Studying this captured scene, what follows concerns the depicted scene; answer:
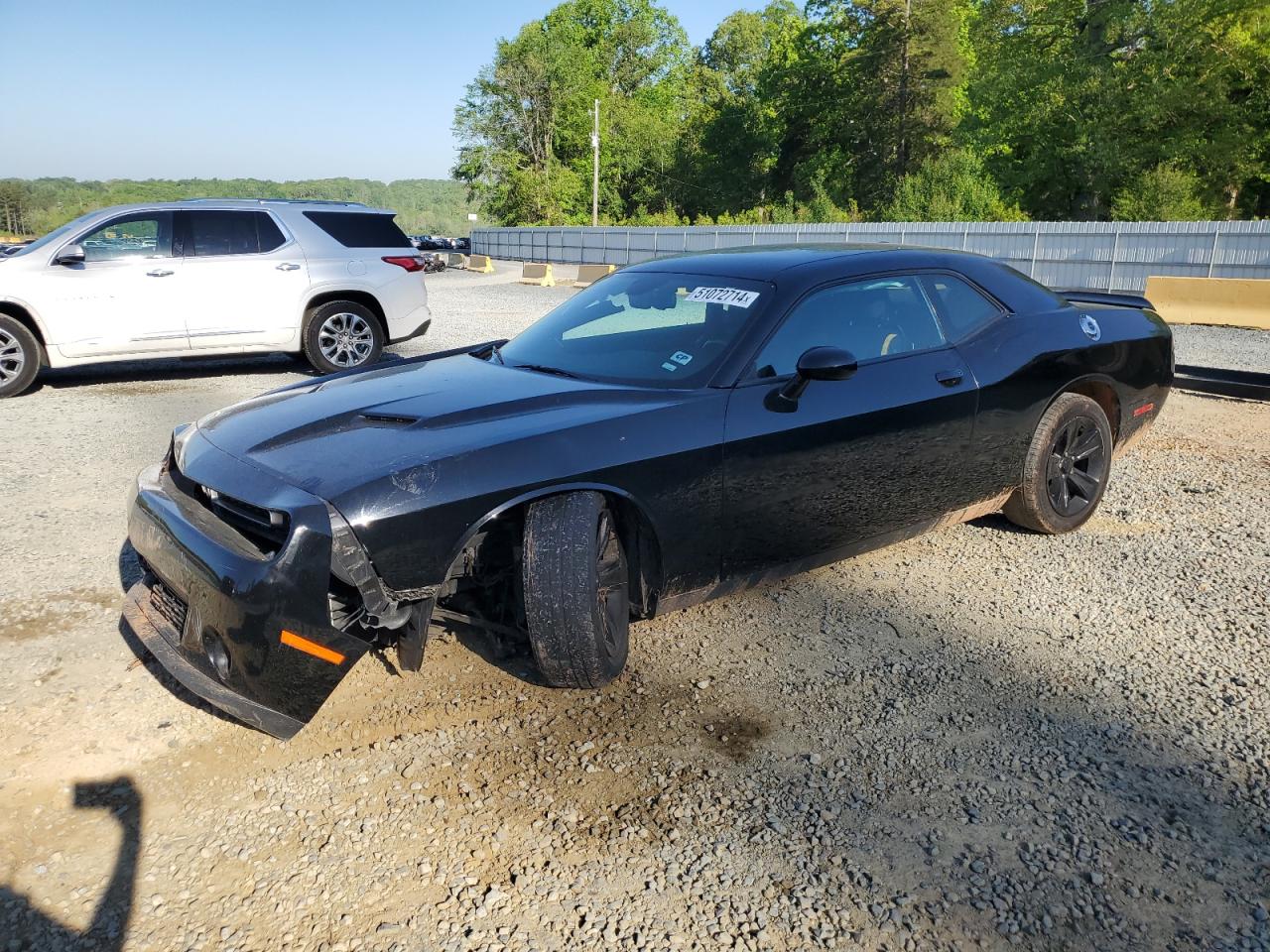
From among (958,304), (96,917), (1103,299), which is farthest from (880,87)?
(96,917)

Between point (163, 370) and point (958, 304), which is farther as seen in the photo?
point (163, 370)

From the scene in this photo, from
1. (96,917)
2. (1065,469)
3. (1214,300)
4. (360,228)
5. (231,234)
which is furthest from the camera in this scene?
(1214,300)

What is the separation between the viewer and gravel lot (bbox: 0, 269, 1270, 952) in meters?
2.20

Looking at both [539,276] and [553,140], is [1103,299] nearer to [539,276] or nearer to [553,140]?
[539,276]

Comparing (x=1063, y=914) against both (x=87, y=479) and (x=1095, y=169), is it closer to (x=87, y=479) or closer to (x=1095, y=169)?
(x=87, y=479)

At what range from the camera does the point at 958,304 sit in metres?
4.26

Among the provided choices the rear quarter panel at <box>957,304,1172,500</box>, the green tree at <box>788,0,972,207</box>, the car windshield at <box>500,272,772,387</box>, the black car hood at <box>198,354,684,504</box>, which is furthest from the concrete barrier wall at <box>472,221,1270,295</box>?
the green tree at <box>788,0,972,207</box>

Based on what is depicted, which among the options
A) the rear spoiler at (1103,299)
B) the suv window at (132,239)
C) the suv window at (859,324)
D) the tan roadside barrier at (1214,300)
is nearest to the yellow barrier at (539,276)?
the tan roadside barrier at (1214,300)

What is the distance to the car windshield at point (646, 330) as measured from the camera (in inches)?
141

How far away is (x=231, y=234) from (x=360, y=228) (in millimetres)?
1250

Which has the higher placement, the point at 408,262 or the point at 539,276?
the point at 539,276

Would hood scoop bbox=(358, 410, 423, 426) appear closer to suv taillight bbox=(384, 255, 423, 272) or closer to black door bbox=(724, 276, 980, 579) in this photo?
black door bbox=(724, 276, 980, 579)

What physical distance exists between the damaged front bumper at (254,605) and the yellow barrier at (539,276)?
21879mm

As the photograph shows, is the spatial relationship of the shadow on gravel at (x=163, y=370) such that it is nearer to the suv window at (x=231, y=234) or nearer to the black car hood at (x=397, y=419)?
the suv window at (x=231, y=234)
